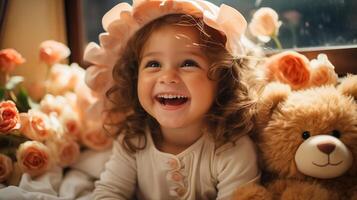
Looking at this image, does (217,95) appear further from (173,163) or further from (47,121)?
(47,121)

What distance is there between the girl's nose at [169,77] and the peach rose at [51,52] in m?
0.49

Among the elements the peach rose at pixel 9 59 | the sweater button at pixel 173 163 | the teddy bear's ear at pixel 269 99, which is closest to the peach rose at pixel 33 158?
the peach rose at pixel 9 59

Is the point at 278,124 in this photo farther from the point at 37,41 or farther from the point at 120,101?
the point at 37,41

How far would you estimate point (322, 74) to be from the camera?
0.92m

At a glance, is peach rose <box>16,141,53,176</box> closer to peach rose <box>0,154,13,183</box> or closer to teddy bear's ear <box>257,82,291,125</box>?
peach rose <box>0,154,13,183</box>

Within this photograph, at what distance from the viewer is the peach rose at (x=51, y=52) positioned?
3.89 feet

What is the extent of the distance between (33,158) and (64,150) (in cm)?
9

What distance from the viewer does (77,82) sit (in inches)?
47.7

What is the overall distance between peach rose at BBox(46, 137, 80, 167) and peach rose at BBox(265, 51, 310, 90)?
23.1 inches

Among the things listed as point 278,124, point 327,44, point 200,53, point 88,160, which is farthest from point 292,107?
point 88,160

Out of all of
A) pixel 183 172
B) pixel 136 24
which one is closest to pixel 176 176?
pixel 183 172

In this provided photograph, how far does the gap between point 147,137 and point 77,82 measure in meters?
0.35

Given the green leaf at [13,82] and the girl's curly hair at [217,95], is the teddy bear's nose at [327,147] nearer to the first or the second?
the girl's curly hair at [217,95]

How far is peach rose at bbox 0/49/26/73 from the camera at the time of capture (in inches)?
44.0
